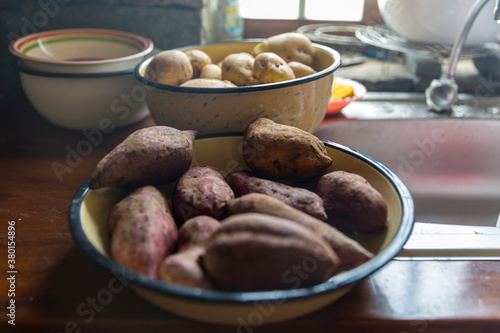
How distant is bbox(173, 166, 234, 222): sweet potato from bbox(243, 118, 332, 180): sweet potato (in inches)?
2.3

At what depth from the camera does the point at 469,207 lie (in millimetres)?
908

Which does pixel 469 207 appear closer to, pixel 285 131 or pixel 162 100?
pixel 285 131

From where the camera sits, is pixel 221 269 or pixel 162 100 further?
pixel 162 100

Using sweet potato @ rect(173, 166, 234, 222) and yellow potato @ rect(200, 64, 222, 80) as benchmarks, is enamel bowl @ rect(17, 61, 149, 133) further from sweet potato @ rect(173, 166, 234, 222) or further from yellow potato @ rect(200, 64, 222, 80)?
sweet potato @ rect(173, 166, 234, 222)

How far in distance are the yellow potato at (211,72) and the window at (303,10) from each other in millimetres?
687

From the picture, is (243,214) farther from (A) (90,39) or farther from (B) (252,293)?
(A) (90,39)

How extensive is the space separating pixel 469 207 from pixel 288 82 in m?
0.55

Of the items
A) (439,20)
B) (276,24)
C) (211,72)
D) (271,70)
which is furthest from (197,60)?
(276,24)

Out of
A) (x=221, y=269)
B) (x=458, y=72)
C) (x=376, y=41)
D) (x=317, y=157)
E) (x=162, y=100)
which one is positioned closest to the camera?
(x=221, y=269)

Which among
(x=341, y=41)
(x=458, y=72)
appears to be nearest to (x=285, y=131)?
(x=341, y=41)

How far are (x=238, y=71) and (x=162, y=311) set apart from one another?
0.40m

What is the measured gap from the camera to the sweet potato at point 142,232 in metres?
0.38

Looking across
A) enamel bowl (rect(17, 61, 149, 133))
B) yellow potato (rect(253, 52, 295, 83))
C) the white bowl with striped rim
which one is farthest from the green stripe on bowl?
yellow potato (rect(253, 52, 295, 83))

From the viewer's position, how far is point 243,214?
1.28ft
